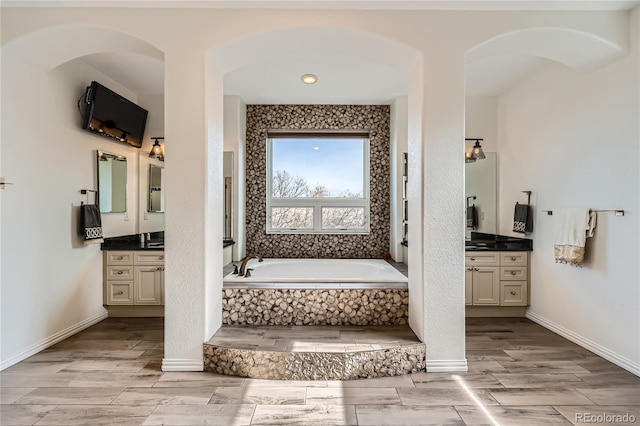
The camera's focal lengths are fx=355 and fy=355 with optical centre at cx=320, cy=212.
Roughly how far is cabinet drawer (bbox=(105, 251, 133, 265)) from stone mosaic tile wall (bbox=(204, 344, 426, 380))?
5.88 feet

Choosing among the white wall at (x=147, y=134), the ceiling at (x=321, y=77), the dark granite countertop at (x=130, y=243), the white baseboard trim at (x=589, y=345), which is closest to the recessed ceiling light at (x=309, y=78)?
the ceiling at (x=321, y=77)

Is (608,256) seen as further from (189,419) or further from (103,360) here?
(103,360)

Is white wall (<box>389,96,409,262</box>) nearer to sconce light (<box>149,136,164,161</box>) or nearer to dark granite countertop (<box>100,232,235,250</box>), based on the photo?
dark granite countertop (<box>100,232,235,250</box>)

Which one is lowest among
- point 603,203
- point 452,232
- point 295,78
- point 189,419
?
point 189,419

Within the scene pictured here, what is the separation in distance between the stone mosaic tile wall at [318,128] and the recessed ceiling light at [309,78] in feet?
2.88

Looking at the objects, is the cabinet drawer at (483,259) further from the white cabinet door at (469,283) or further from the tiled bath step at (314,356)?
the tiled bath step at (314,356)

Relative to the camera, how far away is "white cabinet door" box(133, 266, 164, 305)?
371 centimetres

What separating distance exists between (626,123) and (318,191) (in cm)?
332

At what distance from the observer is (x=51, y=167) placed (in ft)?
9.98

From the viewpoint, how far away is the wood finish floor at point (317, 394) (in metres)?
2.01

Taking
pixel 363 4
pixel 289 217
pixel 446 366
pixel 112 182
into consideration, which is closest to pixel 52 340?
pixel 112 182

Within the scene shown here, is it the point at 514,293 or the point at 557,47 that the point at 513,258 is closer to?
the point at 514,293

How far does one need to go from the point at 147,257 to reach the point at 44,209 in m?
1.02

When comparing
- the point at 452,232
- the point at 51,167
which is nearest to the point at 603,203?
the point at 452,232
